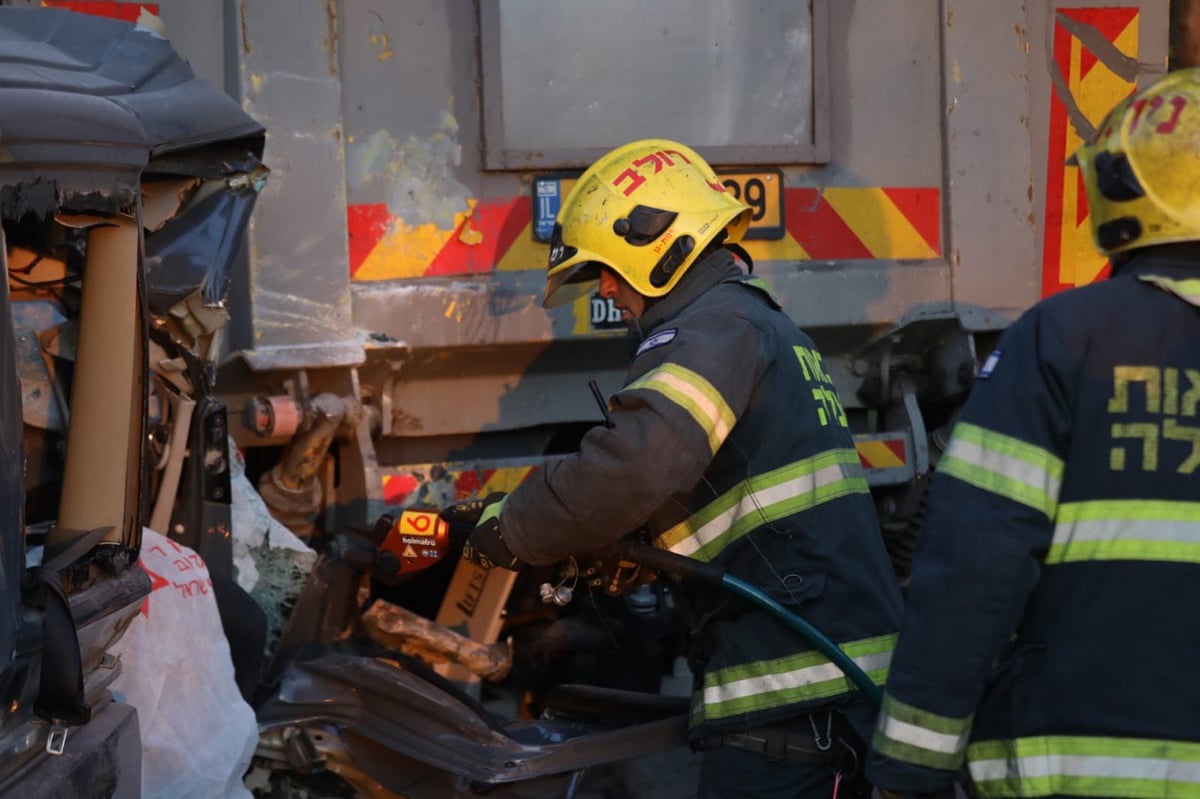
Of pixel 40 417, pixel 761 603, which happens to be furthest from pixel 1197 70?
pixel 40 417

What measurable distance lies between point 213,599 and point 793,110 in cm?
225

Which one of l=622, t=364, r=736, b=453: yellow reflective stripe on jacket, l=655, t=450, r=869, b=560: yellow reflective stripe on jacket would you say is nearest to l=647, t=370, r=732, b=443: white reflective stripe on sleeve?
l=622, t=364, r=736, b=453: yellow reflective stripe on jacket

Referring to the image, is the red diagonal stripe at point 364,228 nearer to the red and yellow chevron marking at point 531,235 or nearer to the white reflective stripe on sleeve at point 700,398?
the red and yellow chevron marking at point 531,235

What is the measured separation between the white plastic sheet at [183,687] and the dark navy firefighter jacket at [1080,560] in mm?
1367

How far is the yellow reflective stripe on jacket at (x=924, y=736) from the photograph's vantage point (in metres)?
1.81

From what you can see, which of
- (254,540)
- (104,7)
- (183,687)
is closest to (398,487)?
(254,540)

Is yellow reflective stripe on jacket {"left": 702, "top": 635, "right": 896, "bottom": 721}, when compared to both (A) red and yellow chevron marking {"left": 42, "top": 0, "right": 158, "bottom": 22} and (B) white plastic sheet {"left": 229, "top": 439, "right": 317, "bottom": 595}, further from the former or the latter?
(A) red and yellow chevron marking {"left": 42, "top": 0, "right": 158, "bottom": 22}

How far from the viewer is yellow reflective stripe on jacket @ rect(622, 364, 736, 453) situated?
239cm

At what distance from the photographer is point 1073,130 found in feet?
14.4

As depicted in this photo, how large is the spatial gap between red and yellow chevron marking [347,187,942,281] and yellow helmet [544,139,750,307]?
1.14 meters

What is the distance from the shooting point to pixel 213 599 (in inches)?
113

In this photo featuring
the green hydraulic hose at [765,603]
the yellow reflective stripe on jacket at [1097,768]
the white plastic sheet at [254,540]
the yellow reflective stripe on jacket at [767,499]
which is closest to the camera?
the yellow reflective stripe on jacket at [1097,768]

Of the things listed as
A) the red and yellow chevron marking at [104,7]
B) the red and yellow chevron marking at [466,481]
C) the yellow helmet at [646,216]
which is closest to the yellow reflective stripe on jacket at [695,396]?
the yellow helmet at [646,216]

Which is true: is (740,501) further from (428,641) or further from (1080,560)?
(428,641)
